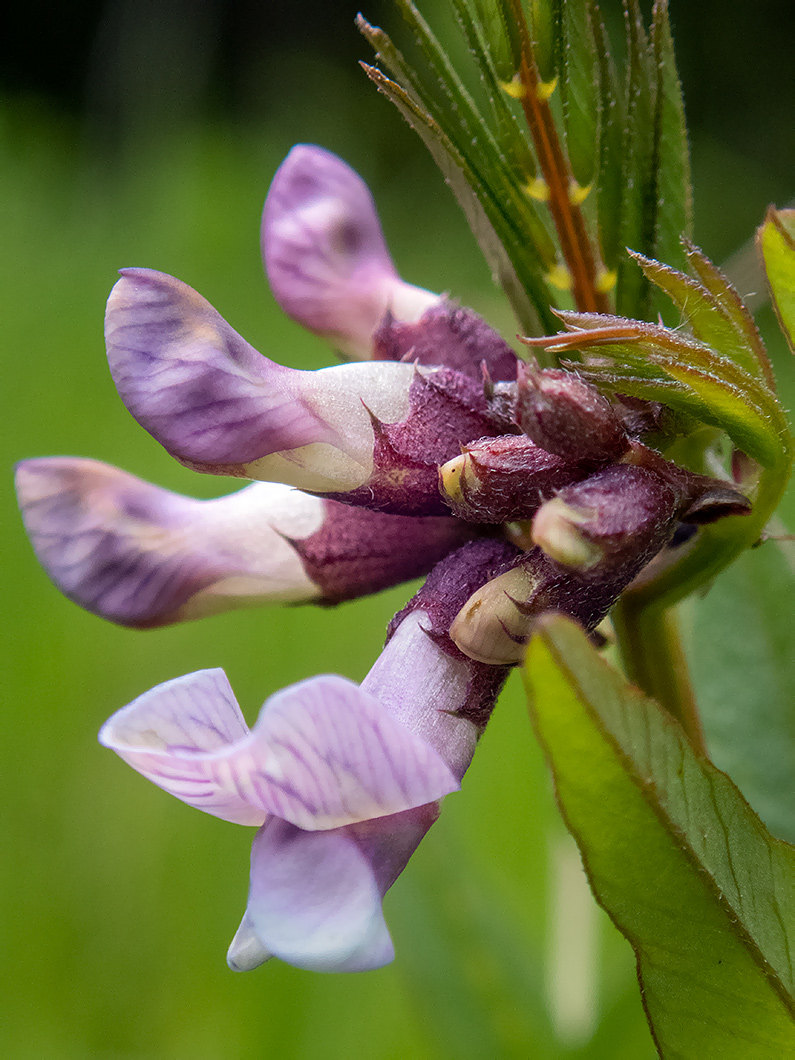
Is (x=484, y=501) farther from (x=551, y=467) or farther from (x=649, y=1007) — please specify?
(x=649, y=1007)

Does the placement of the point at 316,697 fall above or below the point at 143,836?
above

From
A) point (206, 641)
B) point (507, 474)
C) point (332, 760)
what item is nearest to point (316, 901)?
point (332, 760)

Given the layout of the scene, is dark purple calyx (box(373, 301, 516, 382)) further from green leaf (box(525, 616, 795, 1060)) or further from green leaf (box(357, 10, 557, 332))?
green leaf (box(525, 616, 795, 1060))

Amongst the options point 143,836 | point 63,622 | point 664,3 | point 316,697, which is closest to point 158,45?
point 63,622

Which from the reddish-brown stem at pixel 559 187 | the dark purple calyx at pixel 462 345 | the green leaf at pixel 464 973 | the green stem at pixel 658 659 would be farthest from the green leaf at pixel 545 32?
the green leaf at pixel 464 973

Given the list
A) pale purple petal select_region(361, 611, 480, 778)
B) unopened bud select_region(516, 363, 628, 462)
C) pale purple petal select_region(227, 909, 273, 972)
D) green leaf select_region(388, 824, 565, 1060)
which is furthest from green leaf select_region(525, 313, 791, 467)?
green leaf select_region(388, 824, 565, 1060)

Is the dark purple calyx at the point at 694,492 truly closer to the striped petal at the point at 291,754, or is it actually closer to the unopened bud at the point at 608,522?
the unopened bud at the point at 608,522

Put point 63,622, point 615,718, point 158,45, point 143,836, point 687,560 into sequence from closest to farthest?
point 615,718
point 687,560
point 143,836
point 63,622
point 158,45
